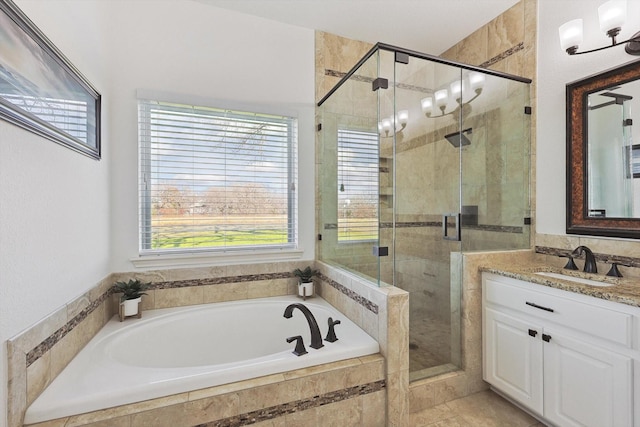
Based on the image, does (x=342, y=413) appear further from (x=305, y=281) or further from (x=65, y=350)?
(x=65, y=350)

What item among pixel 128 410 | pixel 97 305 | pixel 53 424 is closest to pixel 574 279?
pixel 128 410

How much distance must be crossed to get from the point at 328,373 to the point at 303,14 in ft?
8.33

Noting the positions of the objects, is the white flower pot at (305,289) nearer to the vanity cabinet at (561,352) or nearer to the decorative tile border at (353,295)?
the decorative tile border at (353,295)

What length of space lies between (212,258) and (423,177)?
193cm

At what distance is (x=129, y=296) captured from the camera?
2004mm

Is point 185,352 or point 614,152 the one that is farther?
point 185,352

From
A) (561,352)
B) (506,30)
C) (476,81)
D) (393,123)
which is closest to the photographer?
(561,352)

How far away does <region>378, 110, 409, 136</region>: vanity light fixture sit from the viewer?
1.99 metres

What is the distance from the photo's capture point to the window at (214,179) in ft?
7.16

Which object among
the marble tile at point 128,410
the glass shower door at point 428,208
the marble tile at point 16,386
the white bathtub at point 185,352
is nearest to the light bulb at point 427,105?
the glass shower door at point 428,208

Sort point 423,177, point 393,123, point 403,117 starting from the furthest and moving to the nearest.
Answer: point 423,177
point 403,117
point 393,123

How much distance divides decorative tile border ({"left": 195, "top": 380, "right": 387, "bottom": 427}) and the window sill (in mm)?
1222

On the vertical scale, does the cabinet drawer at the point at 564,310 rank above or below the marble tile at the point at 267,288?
above

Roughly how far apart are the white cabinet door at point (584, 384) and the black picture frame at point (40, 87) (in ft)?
8.44
